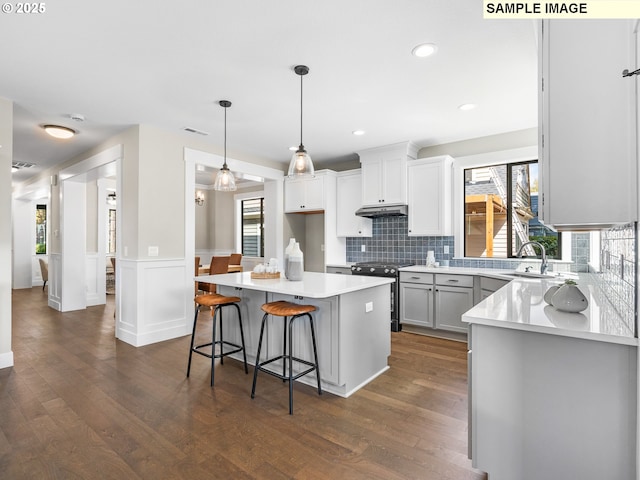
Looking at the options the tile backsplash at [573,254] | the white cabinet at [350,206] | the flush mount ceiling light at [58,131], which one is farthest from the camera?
the white cabinet at [350,206]

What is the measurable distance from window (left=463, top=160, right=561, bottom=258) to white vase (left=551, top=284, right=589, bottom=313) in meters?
2.79

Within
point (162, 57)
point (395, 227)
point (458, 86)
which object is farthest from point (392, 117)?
point (162, 57)

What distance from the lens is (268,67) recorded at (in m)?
2.65

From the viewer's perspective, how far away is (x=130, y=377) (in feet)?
9.83

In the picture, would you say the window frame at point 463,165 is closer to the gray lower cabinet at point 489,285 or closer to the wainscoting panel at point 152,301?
the gray lower cabinet at point 489,285

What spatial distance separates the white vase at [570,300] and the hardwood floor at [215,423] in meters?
0.97

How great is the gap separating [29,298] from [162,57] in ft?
23.4

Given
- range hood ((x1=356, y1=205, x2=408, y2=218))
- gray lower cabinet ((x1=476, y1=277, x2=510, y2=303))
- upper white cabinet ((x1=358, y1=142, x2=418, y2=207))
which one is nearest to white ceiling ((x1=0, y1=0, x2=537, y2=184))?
upper white cabinet ((x1=358, y1=142, x2=418, y2=207))

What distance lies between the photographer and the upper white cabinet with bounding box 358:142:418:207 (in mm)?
4703

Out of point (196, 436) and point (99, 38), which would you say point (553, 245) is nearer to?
point (196, 436)

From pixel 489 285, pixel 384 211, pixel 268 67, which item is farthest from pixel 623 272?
pixel 384 211

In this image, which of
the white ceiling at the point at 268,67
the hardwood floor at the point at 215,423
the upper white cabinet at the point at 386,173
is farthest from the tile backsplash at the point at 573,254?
the white ceiling at the point at 268,67

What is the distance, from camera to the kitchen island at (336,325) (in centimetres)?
261

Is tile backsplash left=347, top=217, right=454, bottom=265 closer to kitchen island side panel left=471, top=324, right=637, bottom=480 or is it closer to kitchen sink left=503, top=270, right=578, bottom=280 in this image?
kitchen sink left=503, top=270, right=578, bottom=280
